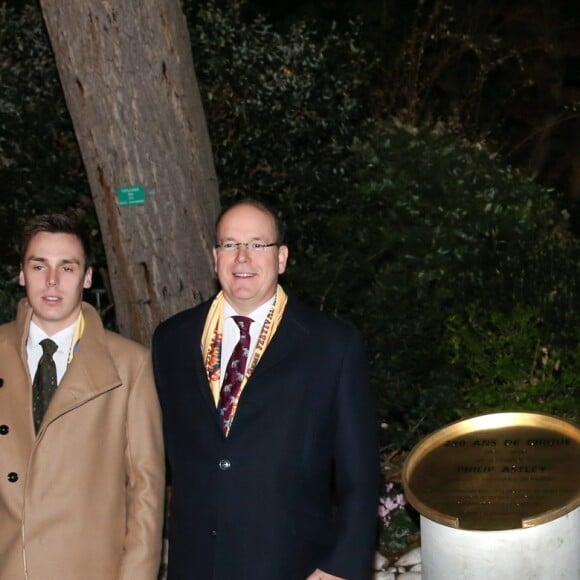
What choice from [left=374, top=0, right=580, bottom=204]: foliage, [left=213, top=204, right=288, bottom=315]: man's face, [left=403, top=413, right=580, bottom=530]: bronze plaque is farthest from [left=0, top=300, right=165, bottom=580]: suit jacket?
[left=374, top=0, right=580, bottom=204]: foliage

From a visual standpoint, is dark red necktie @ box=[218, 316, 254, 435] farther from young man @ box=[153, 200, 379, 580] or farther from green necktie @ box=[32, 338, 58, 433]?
green necktie @ box=[32, 338, 58, 433]

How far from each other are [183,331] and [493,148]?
11.4 meters

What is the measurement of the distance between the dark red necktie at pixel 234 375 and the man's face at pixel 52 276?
0.52 meters

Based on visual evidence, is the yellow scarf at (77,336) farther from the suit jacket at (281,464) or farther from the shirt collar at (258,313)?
the shirt collar at (258,313)

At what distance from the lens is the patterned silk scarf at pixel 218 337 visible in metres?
3.48

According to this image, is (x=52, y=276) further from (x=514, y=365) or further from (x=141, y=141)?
(x=514, y=365)

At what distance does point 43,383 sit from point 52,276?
1.08ft

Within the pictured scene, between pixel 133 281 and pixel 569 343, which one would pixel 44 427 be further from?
pixel 569 343

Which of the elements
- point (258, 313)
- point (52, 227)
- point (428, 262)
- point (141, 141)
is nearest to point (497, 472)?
point (258, 313)

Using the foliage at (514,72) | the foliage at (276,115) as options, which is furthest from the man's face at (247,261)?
the foliage at (514,72)

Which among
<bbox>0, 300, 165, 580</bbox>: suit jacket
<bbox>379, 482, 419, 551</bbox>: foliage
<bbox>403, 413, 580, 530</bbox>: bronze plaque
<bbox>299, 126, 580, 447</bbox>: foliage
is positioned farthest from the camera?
<bbox>299, 126, 580, 447</bbox>: foliage

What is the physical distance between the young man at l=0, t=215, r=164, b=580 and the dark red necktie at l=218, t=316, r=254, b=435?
0.23 meters

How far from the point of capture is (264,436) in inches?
134

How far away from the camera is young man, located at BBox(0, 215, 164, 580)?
334 cm
